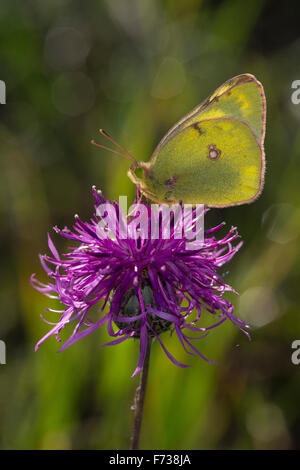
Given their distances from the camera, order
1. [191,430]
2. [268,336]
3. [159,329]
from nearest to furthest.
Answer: [159,329] < [191,430] < [268,336]

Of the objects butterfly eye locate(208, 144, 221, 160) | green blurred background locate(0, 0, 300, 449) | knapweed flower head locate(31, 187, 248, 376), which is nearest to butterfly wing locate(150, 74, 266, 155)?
butterfly eye locate(208, 144, 221, 160)

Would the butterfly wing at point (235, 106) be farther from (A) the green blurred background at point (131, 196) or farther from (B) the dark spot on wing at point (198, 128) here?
(A) the green blurred background at point (131, 196)

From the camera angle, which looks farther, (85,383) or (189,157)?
(85,383)

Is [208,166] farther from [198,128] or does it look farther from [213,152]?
[198,128]

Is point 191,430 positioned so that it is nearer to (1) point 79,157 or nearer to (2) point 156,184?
(2) point 156,184

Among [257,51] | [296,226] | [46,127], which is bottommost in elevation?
[296,226]

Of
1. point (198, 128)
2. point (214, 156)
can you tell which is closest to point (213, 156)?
point (214, 156)

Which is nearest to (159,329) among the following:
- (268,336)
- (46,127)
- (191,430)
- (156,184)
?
(156,184)

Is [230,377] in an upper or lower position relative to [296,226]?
lower
